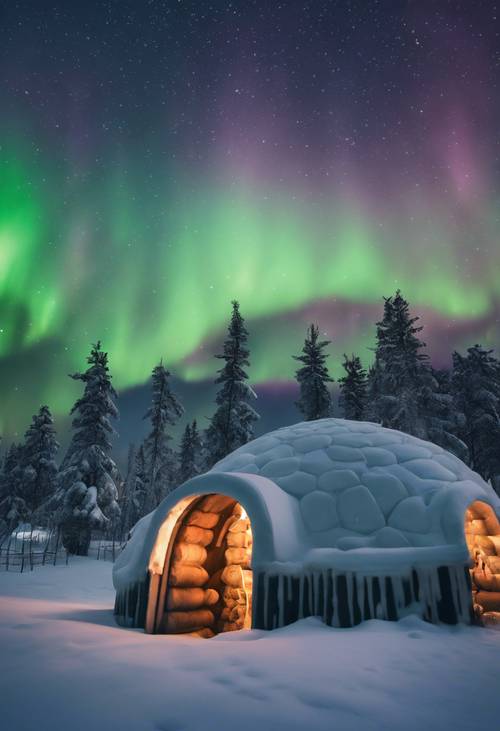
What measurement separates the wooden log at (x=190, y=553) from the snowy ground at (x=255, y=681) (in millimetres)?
2085

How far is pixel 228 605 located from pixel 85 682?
5.31m

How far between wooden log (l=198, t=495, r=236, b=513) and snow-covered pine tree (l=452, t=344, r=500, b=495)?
764 inches

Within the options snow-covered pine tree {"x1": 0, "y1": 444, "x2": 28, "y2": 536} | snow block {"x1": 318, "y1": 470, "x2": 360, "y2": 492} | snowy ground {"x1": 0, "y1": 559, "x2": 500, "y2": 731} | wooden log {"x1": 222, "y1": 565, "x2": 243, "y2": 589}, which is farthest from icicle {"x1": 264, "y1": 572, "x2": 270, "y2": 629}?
snow-covered pine tree {"x1": 0, "y1": 444, "x2": 28, "y2": 536}

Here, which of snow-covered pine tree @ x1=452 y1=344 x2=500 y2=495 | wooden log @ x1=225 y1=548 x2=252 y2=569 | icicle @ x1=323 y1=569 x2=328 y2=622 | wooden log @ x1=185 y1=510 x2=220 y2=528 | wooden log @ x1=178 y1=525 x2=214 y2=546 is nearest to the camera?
icicle @ x1=323 y1=569 x2=328 y2=622

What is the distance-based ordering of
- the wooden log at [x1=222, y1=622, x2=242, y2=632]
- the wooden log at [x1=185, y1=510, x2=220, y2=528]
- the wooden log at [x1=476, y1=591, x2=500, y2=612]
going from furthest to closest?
the wooden log at [x1=222, y1=622, x2=242, y2=632], the wooden log at [x1=185, y1=510, x2=220, y2=528], the wooden log at [x1=476, y1=591, x2=500, y2=612]

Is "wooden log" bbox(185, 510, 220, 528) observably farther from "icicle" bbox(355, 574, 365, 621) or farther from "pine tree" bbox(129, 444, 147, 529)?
"pine tree" bbox(129, 444, 147, 529)

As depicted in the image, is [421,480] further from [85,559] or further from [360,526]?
[85,559]

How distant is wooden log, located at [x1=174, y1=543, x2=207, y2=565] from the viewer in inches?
281

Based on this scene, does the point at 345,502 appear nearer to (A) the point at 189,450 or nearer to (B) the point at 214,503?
(B) the point at 214,503

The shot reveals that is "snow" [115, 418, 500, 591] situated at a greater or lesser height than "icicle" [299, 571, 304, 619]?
greater

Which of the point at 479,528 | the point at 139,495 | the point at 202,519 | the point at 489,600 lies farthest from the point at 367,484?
the point at 139,495

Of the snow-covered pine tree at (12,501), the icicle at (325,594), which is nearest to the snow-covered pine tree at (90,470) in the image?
the snow-covered pine tree at (12,501)

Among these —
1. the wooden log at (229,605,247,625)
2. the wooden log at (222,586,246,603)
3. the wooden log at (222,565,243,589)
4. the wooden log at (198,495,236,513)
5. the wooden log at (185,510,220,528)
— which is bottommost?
the wooden log at (229,605,247,625)

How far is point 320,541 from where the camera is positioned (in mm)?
6180
